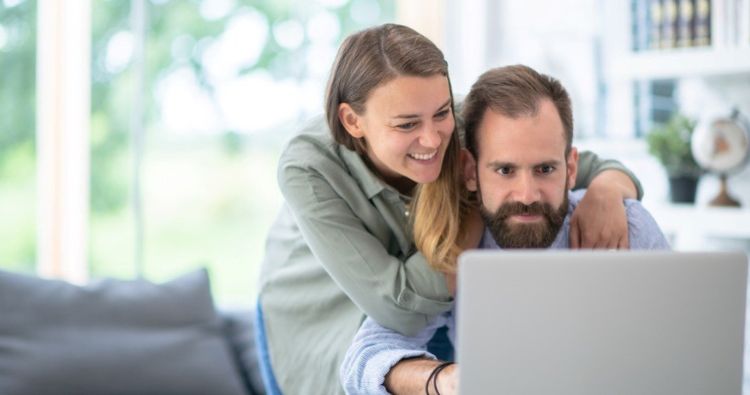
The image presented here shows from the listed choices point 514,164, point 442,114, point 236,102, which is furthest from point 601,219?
point 236,102

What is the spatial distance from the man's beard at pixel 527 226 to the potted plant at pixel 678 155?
1.73m

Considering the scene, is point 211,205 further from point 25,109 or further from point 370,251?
point 370,251

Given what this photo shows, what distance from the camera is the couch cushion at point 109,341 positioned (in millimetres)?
3199

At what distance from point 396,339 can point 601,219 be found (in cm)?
47

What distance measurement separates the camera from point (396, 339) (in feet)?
6.49

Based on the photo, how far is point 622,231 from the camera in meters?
1.98

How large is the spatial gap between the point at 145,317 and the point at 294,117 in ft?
7.69

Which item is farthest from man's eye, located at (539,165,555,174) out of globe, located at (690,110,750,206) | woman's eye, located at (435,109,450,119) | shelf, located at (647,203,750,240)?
globe, located at (690,110,750,206)

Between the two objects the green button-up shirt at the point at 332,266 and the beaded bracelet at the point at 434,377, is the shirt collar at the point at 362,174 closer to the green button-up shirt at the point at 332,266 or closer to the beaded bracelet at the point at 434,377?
the green button-up shirt at the point at 332,266

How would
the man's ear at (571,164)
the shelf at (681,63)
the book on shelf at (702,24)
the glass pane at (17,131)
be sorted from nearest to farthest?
the man's ear at (571,164) → the shelf at (681,63) → the book on shelf at (702,24) → the glass pane at (17,131)

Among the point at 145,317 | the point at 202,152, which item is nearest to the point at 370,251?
the point at 145,317

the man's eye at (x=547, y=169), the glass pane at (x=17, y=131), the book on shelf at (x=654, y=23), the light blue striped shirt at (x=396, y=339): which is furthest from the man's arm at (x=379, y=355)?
the glass pane at (x=17, y=131)

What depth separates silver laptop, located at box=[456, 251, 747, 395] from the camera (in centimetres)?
129

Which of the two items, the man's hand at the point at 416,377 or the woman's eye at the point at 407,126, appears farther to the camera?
the woman's eye at the point at 407,126
